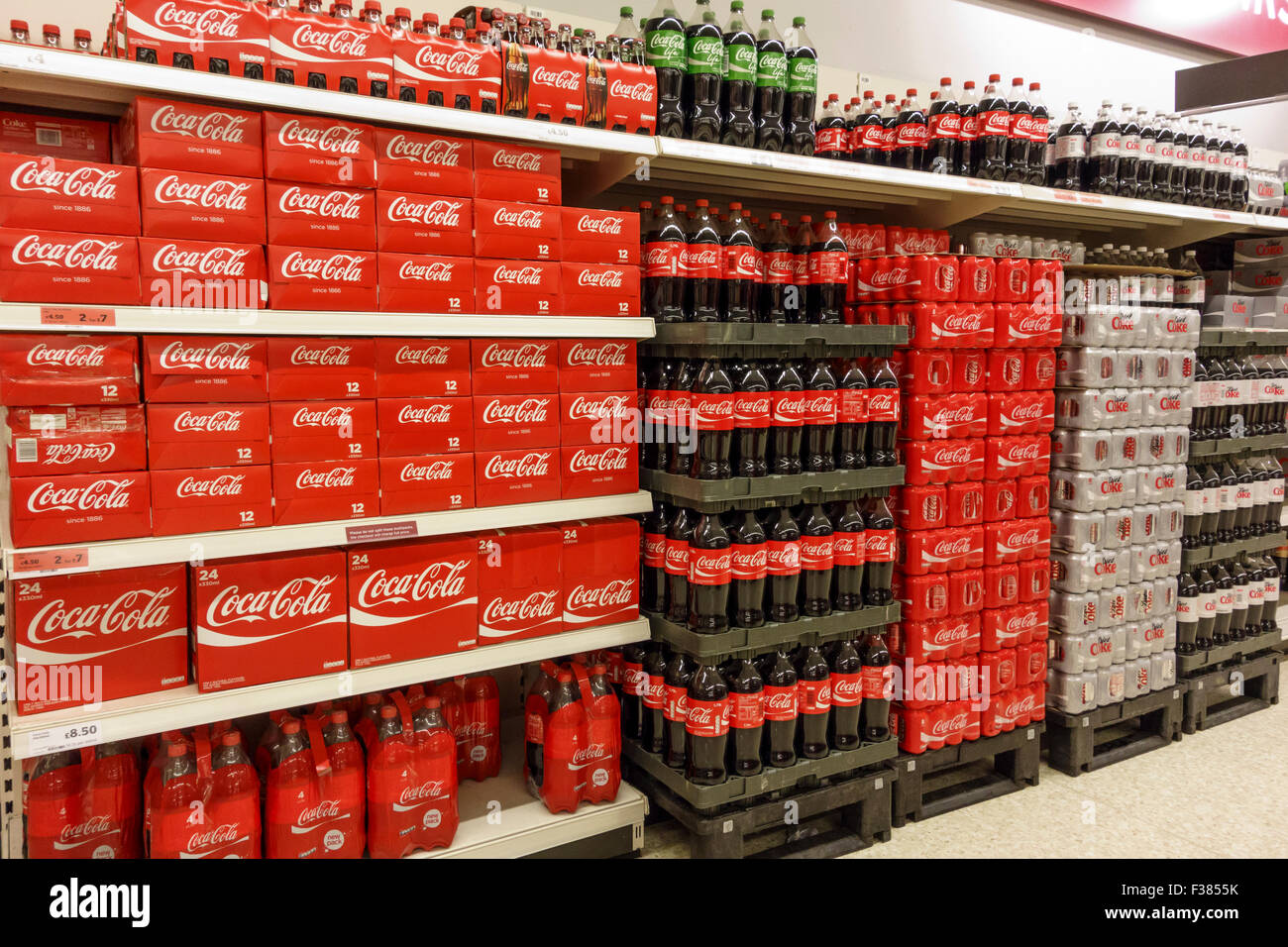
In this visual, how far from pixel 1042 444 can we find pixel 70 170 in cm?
324

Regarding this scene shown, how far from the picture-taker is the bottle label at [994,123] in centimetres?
325

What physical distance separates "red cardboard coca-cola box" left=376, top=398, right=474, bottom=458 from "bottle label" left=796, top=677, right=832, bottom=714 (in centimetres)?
132

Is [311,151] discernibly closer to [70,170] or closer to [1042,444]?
[70,170]

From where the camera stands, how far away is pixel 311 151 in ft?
7.07

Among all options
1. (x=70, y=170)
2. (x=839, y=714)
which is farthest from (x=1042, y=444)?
(x=70, y=170)

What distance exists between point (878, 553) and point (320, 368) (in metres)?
1.86

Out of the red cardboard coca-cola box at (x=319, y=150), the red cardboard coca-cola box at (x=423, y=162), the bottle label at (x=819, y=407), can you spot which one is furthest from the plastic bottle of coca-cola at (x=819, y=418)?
the red cardboard coca-cola box at (x=319, y=150)

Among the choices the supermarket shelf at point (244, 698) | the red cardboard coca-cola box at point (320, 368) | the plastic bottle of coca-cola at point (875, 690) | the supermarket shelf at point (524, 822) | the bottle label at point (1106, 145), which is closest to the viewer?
the supermarket shelf at point (244, 698)

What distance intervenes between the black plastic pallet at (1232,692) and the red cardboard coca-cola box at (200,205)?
417 cm

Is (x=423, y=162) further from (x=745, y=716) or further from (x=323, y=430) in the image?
(x=745, y=716)

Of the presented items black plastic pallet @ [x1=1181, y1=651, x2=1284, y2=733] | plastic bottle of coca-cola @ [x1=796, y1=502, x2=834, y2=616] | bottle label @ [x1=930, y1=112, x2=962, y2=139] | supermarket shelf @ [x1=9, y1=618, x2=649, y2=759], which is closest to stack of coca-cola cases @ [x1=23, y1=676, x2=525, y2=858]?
supermarket shelf @ [x1=9, y1=618, x2=649, y2=759]

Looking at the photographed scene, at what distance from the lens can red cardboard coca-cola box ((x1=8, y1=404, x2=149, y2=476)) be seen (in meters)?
1.92

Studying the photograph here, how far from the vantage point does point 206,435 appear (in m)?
2.10

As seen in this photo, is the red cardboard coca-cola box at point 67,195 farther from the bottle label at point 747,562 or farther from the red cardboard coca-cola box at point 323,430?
the bottle label at point 747,562
